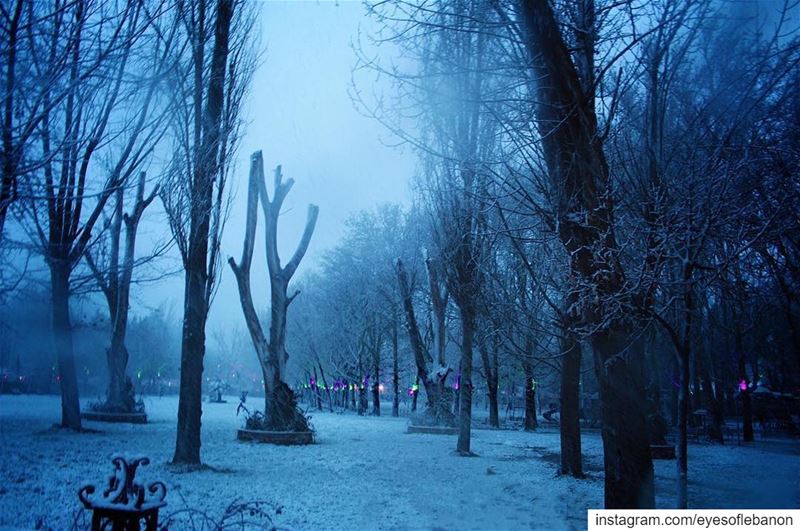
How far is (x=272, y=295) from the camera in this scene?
1670 cm

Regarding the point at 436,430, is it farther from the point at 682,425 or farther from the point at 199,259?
the point at 682,425

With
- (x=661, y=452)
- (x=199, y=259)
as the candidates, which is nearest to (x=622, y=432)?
(x=199, y=259)

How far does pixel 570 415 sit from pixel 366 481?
4178 millimetres

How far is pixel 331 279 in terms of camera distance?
35.6 metres

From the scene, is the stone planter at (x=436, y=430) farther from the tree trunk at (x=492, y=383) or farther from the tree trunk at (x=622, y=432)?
the tree trunk at (x=622, y=432)

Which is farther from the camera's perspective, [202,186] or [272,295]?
[272,295]

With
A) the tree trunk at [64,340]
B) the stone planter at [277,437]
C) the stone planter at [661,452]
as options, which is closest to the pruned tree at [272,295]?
the stone planter at [277,437]

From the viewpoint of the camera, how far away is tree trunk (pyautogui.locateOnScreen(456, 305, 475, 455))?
13109 millimetres

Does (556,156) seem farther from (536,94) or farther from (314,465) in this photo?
(314,465)

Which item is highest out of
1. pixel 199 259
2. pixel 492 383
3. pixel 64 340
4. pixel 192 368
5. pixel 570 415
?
pixel 199 259

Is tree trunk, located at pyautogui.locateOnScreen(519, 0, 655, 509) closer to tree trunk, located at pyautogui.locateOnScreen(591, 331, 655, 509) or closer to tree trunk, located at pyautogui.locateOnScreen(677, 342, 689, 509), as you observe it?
tree trunk, located at pyautogui.locateOnScreen(591, 331, 655, 509)

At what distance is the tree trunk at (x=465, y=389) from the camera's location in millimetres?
13109

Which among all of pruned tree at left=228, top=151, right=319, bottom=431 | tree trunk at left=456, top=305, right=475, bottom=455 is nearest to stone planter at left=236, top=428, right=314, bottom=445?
pruned tree at left=228, top=151, right=319, bottom=431

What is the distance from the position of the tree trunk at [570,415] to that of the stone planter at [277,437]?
6899 millimetres
